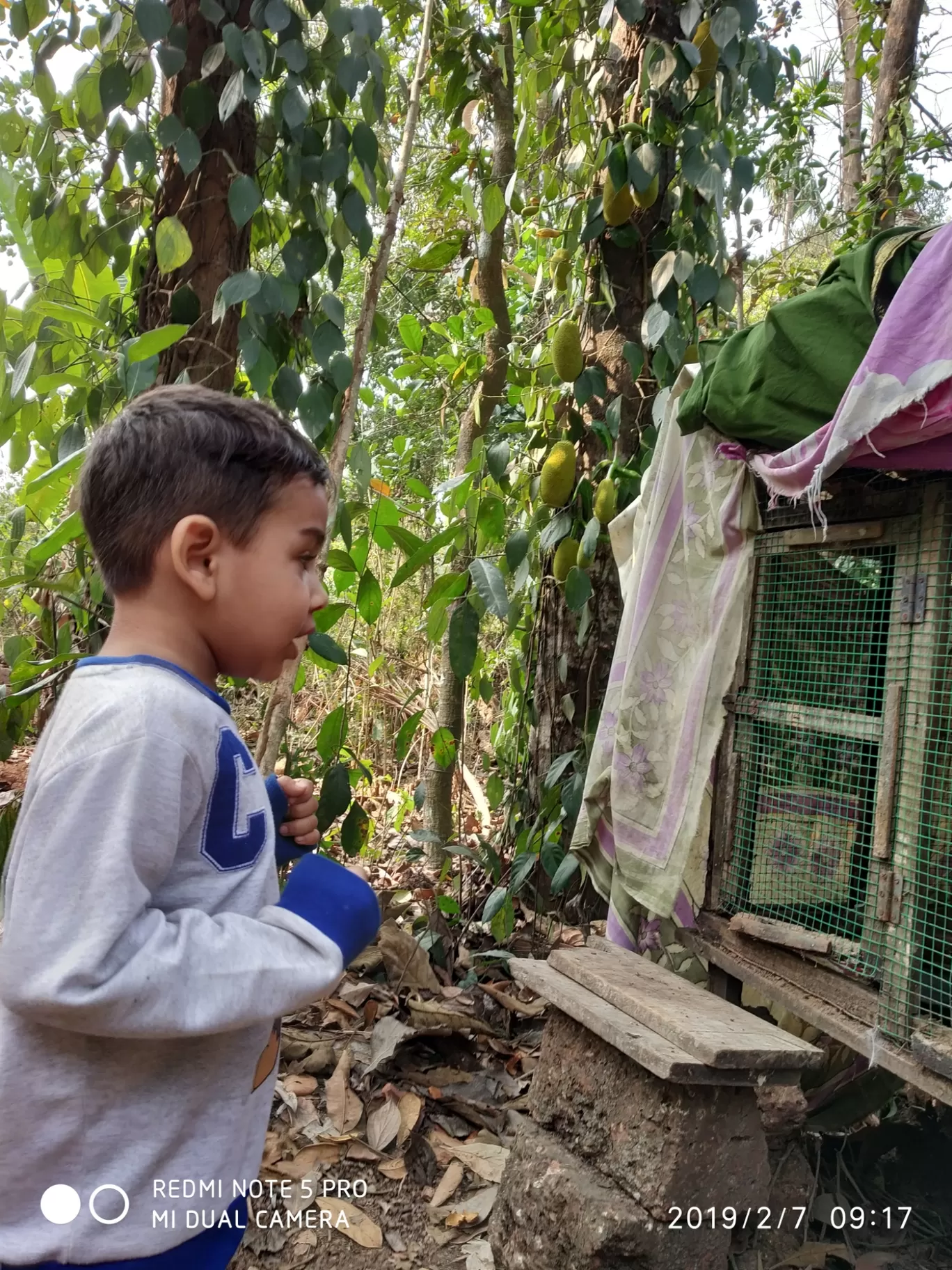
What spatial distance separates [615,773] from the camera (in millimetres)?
2076

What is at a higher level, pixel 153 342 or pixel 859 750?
pixel 153 342

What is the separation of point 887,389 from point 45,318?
4.65 ft

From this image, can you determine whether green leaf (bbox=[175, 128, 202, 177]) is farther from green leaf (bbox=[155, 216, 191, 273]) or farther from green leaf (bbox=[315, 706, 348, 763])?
green leaf (bbox=[315, 706, 348, 763])

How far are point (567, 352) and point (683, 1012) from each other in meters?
1.68

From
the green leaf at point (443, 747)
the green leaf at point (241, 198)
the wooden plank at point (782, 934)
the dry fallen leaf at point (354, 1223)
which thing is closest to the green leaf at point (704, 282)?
the green leaf at point (241, 198)

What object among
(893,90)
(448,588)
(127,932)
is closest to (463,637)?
(448,588)

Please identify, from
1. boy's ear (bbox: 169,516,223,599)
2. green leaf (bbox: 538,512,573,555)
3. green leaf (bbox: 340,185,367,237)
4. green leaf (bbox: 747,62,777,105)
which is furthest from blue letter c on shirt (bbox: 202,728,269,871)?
green leaf (bbox: 747,62,777,105)

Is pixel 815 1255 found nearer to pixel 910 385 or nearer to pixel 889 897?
pixel 889 897

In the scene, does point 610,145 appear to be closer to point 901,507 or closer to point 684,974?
point 901,507

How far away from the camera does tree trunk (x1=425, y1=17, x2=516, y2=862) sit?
2865mm

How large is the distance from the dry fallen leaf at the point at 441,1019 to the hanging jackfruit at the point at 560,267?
2000mm

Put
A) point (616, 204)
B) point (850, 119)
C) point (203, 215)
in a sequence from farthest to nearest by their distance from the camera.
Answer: point (850, 119), point (616, 204), point (203, 215)

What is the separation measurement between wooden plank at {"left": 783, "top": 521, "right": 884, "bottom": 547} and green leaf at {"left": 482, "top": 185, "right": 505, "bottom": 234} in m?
1.22

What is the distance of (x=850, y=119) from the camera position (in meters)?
5.99
